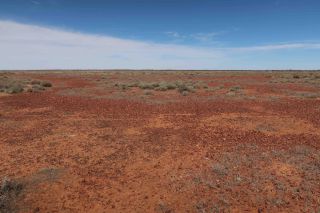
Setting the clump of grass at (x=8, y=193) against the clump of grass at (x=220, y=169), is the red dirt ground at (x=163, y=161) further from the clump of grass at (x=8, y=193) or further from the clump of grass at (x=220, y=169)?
the clump of grass at (x=8, y=193)

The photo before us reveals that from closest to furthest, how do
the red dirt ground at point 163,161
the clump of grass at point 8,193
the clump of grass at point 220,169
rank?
1. the clump of grass at point 8,193
2. the red dirt ground at point 163,161
3. the clump of grass at point 220,169

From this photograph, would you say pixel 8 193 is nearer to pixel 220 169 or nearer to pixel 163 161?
pixel 163 161

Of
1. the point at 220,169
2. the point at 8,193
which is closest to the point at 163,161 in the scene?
the point at 220,169

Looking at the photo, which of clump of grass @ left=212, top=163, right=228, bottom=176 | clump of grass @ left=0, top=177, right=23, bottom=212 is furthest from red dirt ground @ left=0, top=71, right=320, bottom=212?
clump of grass @ left=0, top=177, right=23, bottom=212

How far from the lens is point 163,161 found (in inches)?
308

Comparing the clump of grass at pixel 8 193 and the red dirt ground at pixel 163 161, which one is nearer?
the clump of grass at pixel 8 193

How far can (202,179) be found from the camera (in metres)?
6.61

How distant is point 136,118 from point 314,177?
839 centimetres

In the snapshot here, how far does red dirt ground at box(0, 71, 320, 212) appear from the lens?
5.71m

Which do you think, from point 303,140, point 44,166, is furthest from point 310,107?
point 44,166

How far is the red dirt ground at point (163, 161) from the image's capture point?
5.71 metres

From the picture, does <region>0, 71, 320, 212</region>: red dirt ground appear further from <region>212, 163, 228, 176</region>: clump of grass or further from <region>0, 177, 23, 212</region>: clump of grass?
<region>0, 177, 23, 212</region>: clump of grass

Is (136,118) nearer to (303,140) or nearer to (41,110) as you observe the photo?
(41,110)

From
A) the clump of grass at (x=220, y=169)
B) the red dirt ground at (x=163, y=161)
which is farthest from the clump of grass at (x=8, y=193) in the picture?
the clump of grass at (x=220, y=169)
